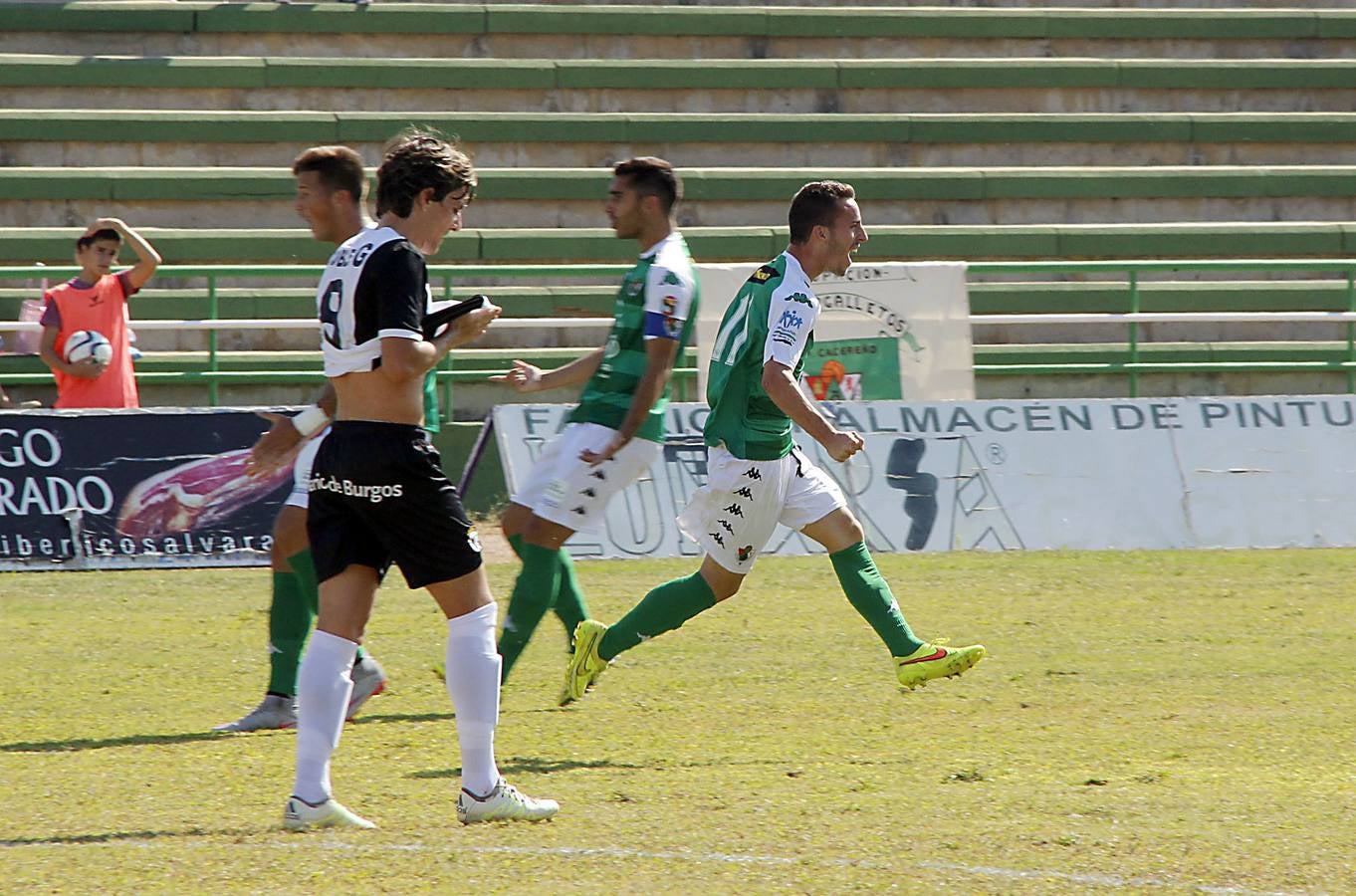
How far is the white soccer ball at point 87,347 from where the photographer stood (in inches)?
471

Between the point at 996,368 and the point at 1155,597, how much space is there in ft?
15.3

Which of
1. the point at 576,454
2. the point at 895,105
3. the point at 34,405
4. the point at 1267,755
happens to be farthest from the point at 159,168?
the point at 1267,755

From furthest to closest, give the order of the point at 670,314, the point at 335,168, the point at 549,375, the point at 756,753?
1. the point at 549,375
2. the point at 670,314
3. the point at 756,753
4. the point at 335,168

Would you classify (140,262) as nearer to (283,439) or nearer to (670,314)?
(670,314)

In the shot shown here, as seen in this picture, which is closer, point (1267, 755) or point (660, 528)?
point (1267, 755)

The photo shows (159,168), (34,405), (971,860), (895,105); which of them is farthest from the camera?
(895,105)

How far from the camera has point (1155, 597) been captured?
10.4m

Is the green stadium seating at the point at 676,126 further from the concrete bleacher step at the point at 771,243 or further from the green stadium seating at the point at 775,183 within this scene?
the concrete bleacher step at the point at 771,243

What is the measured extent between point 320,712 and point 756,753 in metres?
1.92

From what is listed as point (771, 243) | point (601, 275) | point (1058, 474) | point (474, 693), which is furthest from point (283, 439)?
point (771, 243)

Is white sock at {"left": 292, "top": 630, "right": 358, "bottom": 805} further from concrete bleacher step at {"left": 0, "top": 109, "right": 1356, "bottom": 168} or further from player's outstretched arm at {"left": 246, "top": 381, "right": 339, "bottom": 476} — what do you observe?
concrete bleacher step at {"left": 0, "top": 109, "right": 1356, "bottom": 168}

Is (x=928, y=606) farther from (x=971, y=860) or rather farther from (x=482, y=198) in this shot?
(x=482, y=198)

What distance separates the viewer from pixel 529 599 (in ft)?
23.0

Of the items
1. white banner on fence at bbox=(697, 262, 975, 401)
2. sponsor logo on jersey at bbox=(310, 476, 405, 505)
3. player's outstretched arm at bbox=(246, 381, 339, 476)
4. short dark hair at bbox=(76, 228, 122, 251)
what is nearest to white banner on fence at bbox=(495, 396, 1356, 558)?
white banner on fence at bbox=(697, 262, 975, 401)
